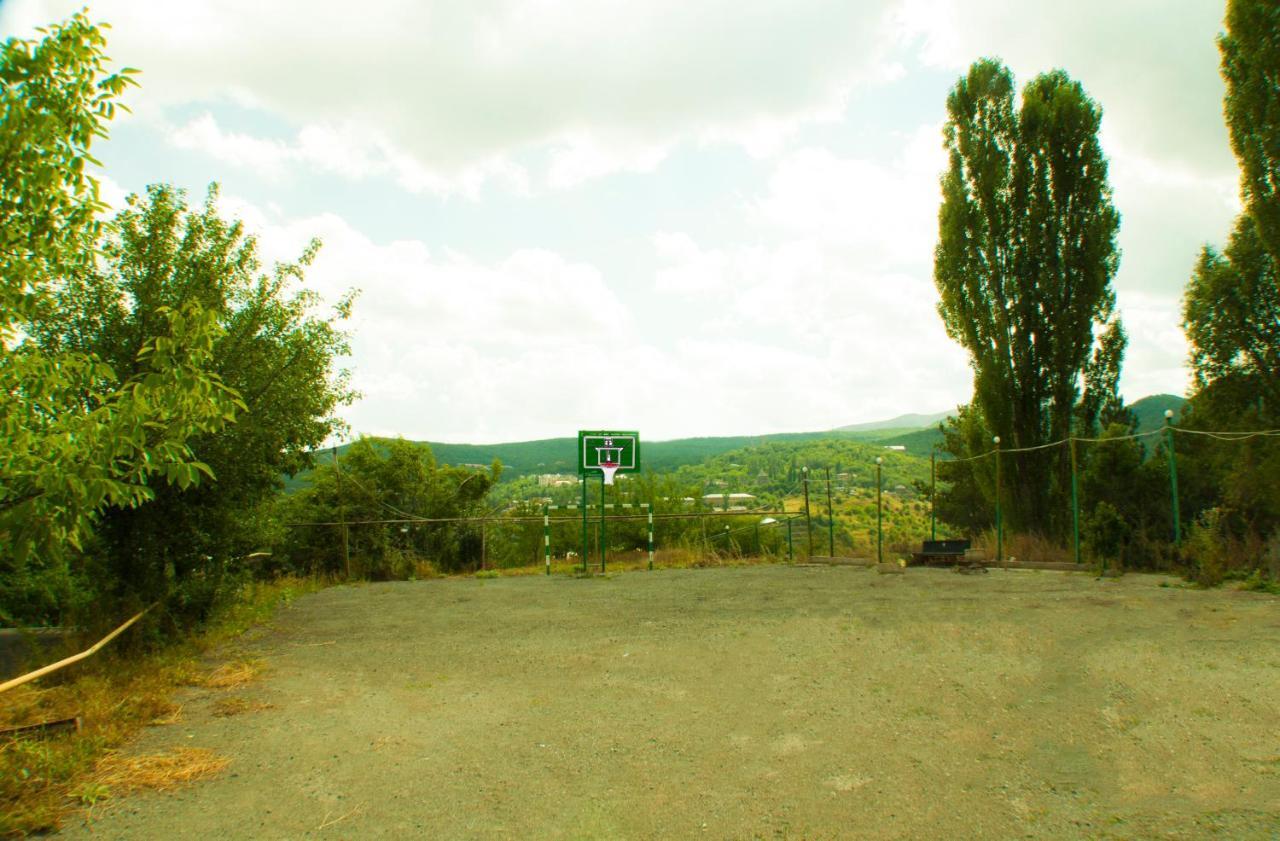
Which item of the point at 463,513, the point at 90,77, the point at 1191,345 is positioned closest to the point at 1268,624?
the point at 90,77

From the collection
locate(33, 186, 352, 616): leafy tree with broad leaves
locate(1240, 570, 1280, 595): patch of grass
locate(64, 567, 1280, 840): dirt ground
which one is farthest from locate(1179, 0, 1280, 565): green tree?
locate(33, 186, 352, 616): leafy tree with broad leaves

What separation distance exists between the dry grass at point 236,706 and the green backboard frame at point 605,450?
11275mm

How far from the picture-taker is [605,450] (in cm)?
1795

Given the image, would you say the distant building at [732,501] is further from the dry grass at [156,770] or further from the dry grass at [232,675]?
the dry grass at [156,770]

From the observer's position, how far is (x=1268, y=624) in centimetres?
809

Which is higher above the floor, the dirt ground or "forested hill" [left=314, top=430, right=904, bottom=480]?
"forested hill" [left=314, top=430, right=904, bottom=480]

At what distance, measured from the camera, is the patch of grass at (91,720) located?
446 centimetres

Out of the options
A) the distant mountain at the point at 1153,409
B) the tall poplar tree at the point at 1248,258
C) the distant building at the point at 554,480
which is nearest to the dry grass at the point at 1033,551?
the tall poplar tree at the point at 1248,258

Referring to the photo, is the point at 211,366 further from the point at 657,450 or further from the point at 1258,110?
the point at 657,450

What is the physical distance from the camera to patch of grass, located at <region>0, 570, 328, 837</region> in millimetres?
4461

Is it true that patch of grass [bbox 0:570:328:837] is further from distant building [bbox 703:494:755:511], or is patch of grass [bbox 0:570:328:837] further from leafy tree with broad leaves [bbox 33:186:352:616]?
distant building [bbox 703:494:755:511]

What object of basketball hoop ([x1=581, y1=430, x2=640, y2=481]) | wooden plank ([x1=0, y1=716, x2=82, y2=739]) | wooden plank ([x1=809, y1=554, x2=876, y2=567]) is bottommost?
wooden plank ([x1=809, y1=554, x2=876, y2=567])

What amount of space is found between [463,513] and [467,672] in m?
17.2

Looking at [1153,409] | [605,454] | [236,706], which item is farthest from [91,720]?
[1153,409]
